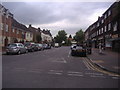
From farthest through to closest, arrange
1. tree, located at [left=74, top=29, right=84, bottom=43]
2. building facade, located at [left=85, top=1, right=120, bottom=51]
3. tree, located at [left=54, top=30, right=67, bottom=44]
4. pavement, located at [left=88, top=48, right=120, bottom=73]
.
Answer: tree, located at [left=54, top=30, right=67, bottom=44] < tree, located at [left=74, top=29, right=84, bottom=43] < building facade, located at [left=85, top=1, right=120, bottom=51] < pavement, located at [left=88, top=48, right=120, bottom=73]

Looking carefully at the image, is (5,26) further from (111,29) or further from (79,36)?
(79,36)

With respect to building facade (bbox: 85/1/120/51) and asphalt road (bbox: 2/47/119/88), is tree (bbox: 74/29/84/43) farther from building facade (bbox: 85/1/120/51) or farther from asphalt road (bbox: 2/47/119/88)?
asphalt road (bbox: 2/47/119/88)

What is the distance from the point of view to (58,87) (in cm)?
670

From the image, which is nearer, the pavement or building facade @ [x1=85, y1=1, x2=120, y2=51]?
the pavement

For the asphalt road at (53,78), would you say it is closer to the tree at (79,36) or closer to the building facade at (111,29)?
the building facade at (111,29)

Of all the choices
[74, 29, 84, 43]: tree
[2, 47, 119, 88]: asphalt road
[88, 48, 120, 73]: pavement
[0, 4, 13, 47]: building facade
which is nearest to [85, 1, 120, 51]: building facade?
[88, 48, 120, 73]: pavement

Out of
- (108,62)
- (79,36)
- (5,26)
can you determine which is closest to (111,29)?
(5,26)

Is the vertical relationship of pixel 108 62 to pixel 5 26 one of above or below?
below

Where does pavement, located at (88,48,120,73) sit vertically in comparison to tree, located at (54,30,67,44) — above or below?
below

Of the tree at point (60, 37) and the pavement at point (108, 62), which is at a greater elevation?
the tree at point (60, 37)

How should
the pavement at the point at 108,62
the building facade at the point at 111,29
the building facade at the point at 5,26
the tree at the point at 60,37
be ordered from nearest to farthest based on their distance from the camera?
the pavement at the point at 108,62 < the building facade at the point at 111,29 < the building facade at the point at 5,26 < the tree at the point at 60,37

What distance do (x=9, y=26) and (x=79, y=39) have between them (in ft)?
277

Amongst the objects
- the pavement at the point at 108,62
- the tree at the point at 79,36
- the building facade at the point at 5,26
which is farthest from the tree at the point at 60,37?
the pavement at the point at 108,62

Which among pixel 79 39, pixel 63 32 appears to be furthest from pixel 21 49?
pixel 63 32
